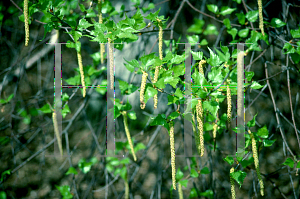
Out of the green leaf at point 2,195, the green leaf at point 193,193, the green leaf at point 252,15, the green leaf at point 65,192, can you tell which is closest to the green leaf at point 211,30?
the green leaf at point 252,15

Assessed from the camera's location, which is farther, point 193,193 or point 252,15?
point 193,193

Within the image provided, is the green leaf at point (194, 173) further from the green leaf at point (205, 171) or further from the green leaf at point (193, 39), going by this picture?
the green leaf at point (193, 39)

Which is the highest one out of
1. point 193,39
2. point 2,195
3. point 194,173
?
point 193,39

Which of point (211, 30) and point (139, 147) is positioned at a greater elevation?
point (211, 30)

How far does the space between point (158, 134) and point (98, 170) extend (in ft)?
0.97

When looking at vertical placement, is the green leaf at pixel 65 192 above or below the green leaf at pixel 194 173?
below

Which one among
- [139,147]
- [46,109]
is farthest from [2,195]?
[139,147]

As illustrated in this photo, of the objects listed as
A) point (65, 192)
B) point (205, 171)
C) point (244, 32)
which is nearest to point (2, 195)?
point (65, 192)

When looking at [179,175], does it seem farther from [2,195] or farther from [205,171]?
[2,195]

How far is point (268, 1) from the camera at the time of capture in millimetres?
935

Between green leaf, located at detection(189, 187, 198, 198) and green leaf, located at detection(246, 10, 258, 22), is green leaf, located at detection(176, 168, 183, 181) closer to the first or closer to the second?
green leaf, located at detection(189, 187, 198, 198)

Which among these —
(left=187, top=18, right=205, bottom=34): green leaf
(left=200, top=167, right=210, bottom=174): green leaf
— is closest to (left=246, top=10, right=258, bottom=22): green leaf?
(left=187, top=18, right=205, bottom=34): green leaf

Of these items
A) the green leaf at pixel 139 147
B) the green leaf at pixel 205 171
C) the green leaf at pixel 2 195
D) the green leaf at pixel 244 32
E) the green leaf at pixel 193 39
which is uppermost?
the green leaf at pixel 244 32

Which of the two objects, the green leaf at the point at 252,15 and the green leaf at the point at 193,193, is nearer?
the green leaf at the point at 252,15
